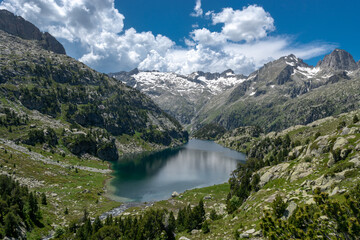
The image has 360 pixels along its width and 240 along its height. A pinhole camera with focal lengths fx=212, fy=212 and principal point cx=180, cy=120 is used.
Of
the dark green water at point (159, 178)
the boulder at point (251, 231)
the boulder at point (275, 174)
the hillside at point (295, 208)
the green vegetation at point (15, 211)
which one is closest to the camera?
the hillside at point (295, 208)

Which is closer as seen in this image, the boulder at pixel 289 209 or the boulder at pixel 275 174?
the boulder at pixel 289 209

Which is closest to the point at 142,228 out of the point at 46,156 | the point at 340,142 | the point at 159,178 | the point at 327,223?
the point at 327,223

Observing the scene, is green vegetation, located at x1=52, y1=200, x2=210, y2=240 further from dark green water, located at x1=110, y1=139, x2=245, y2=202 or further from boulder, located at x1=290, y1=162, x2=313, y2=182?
dark green water, located at x1=110, y1=139, x2=245, y2=202

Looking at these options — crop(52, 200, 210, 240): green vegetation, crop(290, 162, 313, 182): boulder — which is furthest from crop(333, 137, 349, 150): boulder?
crop(52, 200, 210, 240): green vegetation

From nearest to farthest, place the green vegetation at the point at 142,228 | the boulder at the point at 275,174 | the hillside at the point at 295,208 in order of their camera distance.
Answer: the hillside at the point at 295,208 < the green vegetation at the point at 142,228 < the boulder at the point at 275,174

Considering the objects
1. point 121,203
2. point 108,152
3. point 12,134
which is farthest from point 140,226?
point 108,152

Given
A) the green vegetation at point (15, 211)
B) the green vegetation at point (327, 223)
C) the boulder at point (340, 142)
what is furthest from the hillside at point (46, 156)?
the boulder at point (340, 142)

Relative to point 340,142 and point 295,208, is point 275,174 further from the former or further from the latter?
point 295,208

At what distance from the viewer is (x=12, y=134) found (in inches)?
4820

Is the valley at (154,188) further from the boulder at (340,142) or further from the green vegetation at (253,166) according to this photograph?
the green vegetation at (253,166)

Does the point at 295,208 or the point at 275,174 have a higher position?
the point at 295,208

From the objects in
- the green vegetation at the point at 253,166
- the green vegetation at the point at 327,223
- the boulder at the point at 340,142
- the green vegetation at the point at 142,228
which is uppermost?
the boulder at the point at 340,142

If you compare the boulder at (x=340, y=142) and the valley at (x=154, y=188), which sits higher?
the boulder at (x=340, y=142)

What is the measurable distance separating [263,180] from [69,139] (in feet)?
428
